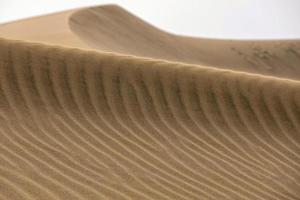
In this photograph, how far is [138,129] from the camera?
4.57 m

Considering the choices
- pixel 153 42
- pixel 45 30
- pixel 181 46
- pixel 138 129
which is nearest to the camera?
pixel 138 129

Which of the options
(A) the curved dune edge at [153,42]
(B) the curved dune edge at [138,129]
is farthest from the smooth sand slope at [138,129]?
(A) the curved dune edge at [153,42]

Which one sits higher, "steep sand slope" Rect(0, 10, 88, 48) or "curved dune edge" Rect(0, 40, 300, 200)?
"curved dune edge" Rect(0, 40, 300, 200)

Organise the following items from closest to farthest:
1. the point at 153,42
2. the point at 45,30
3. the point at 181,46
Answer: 1. the point at 45,30
2. the point at 153,42
3. the point at 181,46

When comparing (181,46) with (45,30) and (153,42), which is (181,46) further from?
(45,30)

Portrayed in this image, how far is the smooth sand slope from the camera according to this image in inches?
138

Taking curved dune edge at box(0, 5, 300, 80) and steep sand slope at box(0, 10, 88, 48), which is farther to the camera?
curved dune edge at box(0, 5, 300, 80)

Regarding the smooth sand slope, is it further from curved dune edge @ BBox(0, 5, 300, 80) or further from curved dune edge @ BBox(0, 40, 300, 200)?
curved dune edge @ BBox(0, 5, 300, 80)

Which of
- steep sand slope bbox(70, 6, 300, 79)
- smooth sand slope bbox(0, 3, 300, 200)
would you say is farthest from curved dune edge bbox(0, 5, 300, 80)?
smooth sand slope bbox(0, 3, 300, 200)

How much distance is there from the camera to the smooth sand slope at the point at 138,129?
138 inches

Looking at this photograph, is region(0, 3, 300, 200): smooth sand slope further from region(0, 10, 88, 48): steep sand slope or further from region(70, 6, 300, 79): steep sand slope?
region(70, 6, 300, 79): steep sand slope

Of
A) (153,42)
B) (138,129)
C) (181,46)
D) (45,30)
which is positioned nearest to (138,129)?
(138,129)

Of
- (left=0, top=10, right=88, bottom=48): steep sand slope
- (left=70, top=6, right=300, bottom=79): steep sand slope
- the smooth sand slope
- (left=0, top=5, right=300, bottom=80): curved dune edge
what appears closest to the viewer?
the smooth sand slope

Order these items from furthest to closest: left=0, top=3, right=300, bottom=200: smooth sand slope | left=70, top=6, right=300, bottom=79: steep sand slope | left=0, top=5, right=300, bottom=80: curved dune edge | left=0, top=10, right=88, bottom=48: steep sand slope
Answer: left=70, top=6, right=300, bottom=79: steep sand slope, left=0, top=5, right=300, bottom=80: curved dune edge, left=0, top=10, right=88, bottom=48: steep sand slope, left=0, top=3, right=300, bottom=200: smooth sand slope
